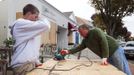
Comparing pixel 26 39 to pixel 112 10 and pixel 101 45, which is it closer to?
pixel 101 45

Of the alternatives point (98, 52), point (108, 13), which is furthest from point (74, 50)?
point (108, 13)

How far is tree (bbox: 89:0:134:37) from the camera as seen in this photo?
28359mm

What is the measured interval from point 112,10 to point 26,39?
24727 millimetres

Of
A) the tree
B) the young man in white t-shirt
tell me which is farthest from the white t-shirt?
the tree

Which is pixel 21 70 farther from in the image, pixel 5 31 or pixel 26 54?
pixel 5 31

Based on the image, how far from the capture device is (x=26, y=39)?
164 inches

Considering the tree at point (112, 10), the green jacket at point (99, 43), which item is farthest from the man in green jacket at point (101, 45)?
the tree at point (112, 10)

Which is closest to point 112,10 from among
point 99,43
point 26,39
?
point 99,43

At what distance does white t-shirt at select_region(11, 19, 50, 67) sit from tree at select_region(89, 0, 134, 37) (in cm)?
2450

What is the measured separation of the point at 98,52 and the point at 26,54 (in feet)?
6.79

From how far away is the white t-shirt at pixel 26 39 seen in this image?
4121 millimetres

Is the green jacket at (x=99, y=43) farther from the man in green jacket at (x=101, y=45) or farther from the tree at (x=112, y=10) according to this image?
the tree at (x=112, y=10)

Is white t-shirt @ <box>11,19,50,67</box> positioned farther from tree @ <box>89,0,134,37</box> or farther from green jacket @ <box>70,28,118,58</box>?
tree @ <box>89,0,134,37</box>

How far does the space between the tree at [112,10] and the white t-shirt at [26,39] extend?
24502 mm
